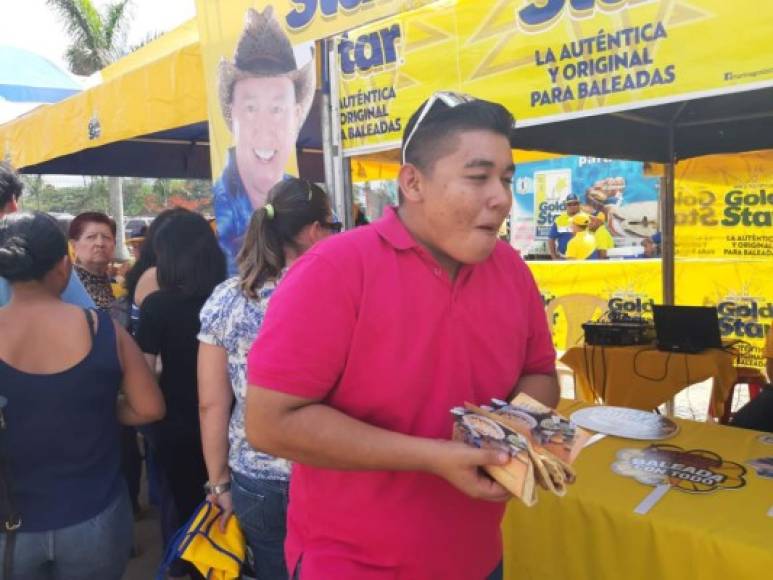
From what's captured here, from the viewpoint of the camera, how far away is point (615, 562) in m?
1.88

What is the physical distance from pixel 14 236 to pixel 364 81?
194 centimetres

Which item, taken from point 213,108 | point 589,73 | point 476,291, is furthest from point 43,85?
point 476,291

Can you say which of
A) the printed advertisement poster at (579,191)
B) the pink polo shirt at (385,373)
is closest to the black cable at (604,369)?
the pink polo shirt at (385,373)

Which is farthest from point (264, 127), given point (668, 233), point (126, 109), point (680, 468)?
point (668, 233)

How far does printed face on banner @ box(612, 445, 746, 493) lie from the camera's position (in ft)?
6.39

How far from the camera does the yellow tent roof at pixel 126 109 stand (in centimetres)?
418

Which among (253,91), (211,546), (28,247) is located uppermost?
(253,91)

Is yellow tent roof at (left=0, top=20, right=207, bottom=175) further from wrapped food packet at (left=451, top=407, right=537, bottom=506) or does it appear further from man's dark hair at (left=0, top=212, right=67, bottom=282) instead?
wrapped food packet at (left=451, top=407, right=537, bottom=506)

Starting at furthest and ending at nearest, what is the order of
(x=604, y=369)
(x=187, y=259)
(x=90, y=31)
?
(x=90, y=31)
(x=604, y=369)
(x=187, y=259)

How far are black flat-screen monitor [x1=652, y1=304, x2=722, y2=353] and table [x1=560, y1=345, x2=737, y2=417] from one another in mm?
67

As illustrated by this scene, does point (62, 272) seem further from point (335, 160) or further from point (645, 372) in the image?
point (645, 372)

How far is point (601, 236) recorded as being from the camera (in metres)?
10.5

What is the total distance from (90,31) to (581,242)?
19363 mm

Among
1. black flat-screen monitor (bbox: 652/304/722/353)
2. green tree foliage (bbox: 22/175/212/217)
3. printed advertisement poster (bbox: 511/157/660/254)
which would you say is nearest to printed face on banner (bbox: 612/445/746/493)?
black flat-screen monitor (bbox: 652/304/722/353)
